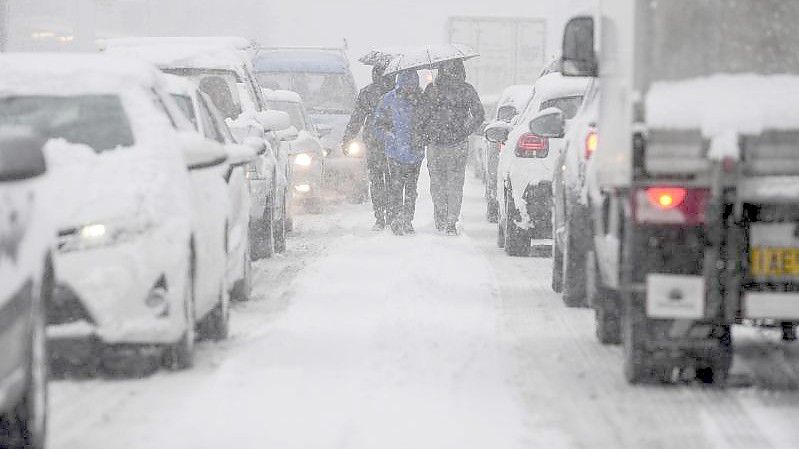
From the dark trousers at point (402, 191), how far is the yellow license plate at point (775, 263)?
39.5 ft

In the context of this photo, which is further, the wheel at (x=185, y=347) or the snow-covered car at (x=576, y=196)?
the snow-covered car at (x=576, y=196)

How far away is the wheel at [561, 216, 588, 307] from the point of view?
39.6 ft

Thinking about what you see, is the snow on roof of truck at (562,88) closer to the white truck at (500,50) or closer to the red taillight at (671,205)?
the red taillight at (671,205)

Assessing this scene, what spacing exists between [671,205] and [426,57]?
12.6 meters

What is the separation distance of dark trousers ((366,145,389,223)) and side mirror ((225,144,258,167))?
8989mm

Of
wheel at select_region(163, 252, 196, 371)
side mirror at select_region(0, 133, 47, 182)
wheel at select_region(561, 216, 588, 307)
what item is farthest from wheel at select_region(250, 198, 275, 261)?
side mirror at select_region(0, 133, 47, 182)

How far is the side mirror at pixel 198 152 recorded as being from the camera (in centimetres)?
→ 952

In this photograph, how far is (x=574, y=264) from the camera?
40.3 feet

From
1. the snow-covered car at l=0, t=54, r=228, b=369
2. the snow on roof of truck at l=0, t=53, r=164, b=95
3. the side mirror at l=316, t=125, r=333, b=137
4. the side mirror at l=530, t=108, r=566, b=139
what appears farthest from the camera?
the side mirror at l=316, t=125, r=333, b=137

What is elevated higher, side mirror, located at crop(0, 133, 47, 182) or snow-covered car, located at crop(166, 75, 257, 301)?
side mirror, located at crop(0, 133, 47, 182)

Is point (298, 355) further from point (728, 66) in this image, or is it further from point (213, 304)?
point (728, 66)

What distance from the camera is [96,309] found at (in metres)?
8.50

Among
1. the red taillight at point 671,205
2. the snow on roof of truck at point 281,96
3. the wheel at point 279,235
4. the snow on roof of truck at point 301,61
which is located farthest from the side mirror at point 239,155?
the snow on roof of truck at point 301,61

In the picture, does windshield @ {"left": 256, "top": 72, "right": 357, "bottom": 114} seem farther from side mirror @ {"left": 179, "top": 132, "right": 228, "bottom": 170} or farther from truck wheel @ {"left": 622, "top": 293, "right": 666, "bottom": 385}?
truck wheel @ {"left": 622, "top": 293, "right": 666, "bottom": 385}
